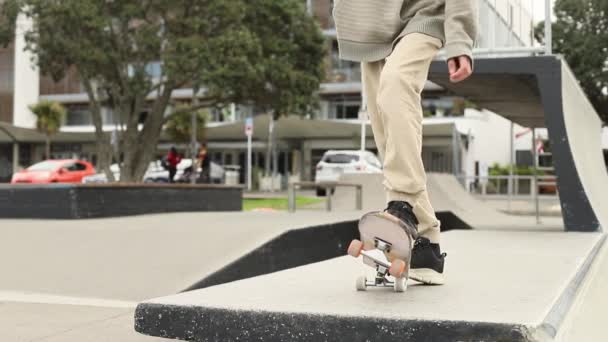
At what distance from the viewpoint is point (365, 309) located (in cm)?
222

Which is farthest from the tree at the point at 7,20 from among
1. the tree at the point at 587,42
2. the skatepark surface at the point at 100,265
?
the tree at the point at 587,42

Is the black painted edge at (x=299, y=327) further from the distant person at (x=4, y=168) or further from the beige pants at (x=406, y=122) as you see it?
the distant person at (x=4, y=168)

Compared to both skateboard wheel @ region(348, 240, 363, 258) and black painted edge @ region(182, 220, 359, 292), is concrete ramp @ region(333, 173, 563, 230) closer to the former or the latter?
black painted edge @ region(182, 220, 359, 292)

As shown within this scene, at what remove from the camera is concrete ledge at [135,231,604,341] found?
2.00 meters

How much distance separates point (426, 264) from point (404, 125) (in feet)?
1.86

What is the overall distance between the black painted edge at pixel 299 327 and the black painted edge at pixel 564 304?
9cm

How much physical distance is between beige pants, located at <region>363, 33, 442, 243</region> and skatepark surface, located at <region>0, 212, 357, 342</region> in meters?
1.70

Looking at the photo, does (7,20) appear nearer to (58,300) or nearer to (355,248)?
(58,300)

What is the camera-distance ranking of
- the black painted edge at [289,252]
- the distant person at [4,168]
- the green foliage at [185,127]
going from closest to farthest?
1. the black painted edge at [289,252]
2. the green foliage at [185,127]
3. the distant person at [4,168]

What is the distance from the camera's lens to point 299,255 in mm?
6766

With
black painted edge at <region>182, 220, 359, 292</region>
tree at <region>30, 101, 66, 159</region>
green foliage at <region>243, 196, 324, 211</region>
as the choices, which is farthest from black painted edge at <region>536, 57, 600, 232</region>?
tree at <region>30, 101, 66, 159</region>

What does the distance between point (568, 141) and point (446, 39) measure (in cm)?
420

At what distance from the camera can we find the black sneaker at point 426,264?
281 centimetres

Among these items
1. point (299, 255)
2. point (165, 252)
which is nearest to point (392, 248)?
point (165, 252)
